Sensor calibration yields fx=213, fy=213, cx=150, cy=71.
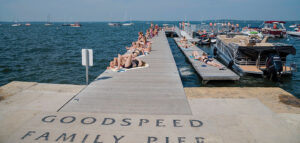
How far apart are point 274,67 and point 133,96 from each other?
33.4 ft

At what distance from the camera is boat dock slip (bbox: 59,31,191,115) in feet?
18.0

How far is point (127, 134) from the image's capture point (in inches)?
168

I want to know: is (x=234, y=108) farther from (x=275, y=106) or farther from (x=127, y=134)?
(x=127, y=134)

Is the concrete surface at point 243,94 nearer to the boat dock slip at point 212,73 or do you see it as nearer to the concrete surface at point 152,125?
the concrete surface at point 152,125

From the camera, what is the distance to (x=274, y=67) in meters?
12.8

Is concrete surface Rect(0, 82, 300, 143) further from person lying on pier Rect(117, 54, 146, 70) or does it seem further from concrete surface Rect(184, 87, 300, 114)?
person lying on pier Rect(117, 54, 146, 70)

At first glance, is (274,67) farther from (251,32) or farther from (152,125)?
(251,32)

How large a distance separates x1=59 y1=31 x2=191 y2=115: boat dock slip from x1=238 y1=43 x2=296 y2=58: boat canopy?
7.69 meters

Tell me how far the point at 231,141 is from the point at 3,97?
6286mm

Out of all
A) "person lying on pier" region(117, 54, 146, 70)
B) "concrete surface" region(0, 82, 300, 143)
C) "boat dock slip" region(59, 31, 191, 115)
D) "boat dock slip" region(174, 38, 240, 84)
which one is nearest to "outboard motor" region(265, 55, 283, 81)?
"boat dock slip" region(174, 38, 240, 84)

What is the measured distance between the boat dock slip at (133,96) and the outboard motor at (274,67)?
7.15 meters

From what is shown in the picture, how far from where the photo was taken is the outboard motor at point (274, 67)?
12.7 m

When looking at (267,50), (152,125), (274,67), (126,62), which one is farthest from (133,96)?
(267,50)

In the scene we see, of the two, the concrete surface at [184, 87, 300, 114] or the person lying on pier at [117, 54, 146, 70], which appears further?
the person lying on pier at [117, 54, 146, 70]
